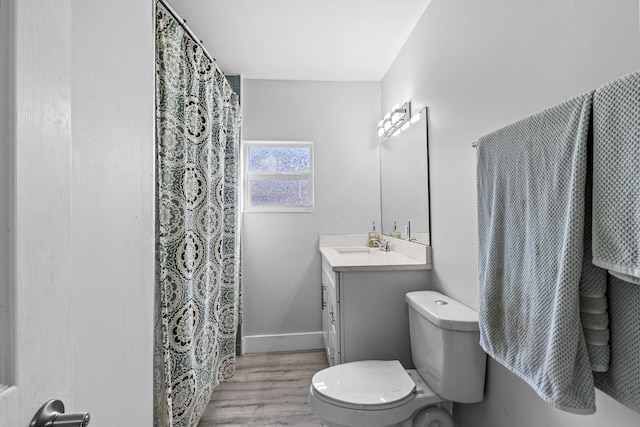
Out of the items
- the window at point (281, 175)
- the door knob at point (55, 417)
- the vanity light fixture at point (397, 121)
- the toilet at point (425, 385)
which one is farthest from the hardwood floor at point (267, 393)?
the vanity light fixture at point (397, 121)

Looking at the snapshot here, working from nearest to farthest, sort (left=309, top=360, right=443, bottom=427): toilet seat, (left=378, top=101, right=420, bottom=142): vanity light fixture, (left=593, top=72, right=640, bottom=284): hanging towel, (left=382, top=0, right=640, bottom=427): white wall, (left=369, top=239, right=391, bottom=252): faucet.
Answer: (left=593, top=72, right=640, bottom=284): hanging towel < (left=382, top=0, right=640, bottom=427): white wall < (left=309, top=360, right=443, bottom=427): toilet seat < (left=378, top=101, right=420, bottom=142): vanity light fixture < (left=369, top=239, right=391, bottom=252): faucet

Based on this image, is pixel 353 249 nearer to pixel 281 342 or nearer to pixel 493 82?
pixel 281 342

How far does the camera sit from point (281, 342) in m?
2.99

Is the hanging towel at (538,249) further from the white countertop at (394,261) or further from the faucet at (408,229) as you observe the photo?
the faucet at (408,229)

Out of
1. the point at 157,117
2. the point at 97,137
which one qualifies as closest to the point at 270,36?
the point at 157,117

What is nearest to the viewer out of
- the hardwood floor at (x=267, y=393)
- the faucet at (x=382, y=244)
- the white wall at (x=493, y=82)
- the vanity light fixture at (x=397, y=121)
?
the white wall at (x=493, y=82)

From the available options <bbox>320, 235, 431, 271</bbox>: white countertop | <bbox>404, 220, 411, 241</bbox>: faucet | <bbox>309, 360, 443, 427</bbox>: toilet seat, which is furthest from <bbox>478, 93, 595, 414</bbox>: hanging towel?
<bbox>404, 220, 411, 241</bbox>: faucet

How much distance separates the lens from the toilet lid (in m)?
1.40

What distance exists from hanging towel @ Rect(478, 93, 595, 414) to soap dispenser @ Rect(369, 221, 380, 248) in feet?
5.81

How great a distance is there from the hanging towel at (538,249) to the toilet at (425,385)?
1.07 feet

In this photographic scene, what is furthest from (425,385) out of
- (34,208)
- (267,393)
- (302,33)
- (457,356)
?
(302,33)

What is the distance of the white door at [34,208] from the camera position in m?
0.39

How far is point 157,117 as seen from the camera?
4.84 ft

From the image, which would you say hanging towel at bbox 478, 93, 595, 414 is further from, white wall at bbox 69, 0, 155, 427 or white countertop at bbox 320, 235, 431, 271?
white wall at bbox 69, 0, 155, 427
